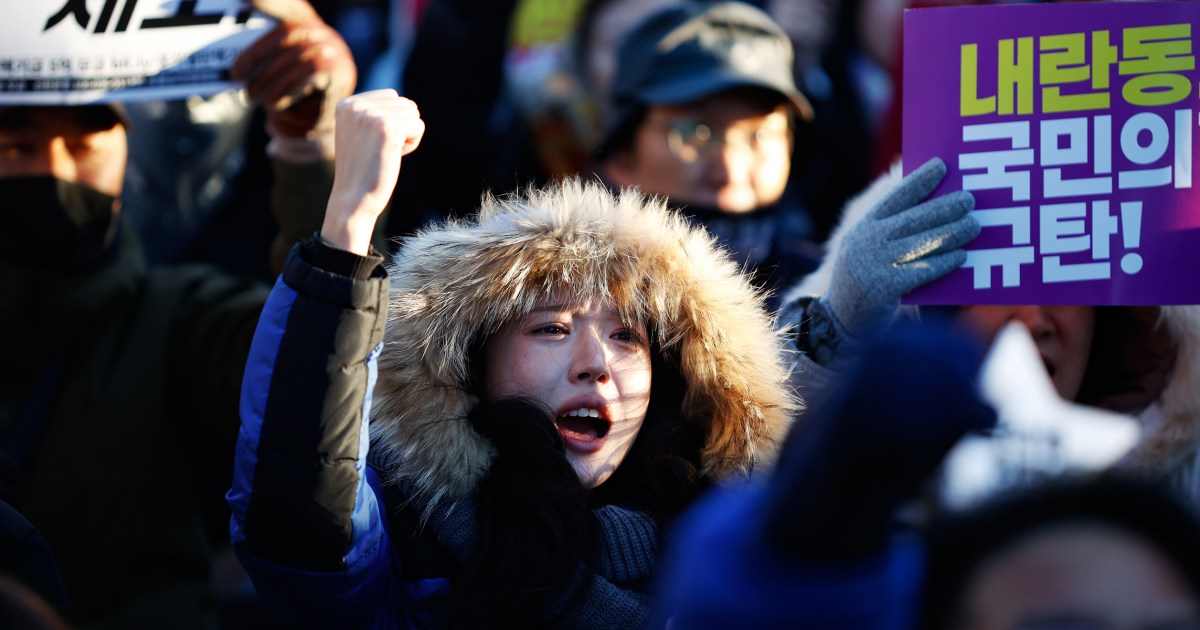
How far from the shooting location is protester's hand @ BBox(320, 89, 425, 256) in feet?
6.77

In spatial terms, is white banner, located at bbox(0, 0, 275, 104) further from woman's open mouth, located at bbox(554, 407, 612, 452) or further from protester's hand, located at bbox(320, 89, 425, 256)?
woman's open mouth, located at bbox(554, 407, 612, 452)

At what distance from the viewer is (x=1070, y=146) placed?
2516 millimetres

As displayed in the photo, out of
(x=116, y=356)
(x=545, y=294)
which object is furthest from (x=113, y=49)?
(x=545, y=294)

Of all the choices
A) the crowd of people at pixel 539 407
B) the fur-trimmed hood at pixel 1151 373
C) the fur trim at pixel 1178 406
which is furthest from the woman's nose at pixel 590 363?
the fur trim at pixel 1178 406

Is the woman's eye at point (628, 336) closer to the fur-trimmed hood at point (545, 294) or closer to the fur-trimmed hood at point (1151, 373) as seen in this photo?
the fur-trimmed hood at point (545, 294)

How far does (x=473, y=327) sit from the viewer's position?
2418 millimetres

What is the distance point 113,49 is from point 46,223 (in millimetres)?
504

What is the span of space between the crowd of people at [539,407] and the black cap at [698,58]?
0.02m

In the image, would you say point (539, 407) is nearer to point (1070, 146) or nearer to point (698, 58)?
point (1070, 146)

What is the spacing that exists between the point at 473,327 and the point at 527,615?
1.80 ft

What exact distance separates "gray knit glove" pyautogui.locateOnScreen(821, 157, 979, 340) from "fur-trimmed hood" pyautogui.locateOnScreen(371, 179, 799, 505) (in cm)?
19

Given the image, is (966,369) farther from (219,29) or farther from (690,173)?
(690,173)

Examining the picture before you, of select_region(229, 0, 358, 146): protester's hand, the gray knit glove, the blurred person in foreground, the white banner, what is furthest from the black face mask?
the gray knit glove

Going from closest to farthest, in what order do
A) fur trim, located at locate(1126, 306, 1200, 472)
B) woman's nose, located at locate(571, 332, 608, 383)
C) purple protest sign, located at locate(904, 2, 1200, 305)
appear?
1. woman's nose, located at locate(571, 332, 608, 383)
2. purple protest sign, located at locate(904, 2, 1200, 305)
3. fur trim, located at locate(1126, 306, 1200, 472)
